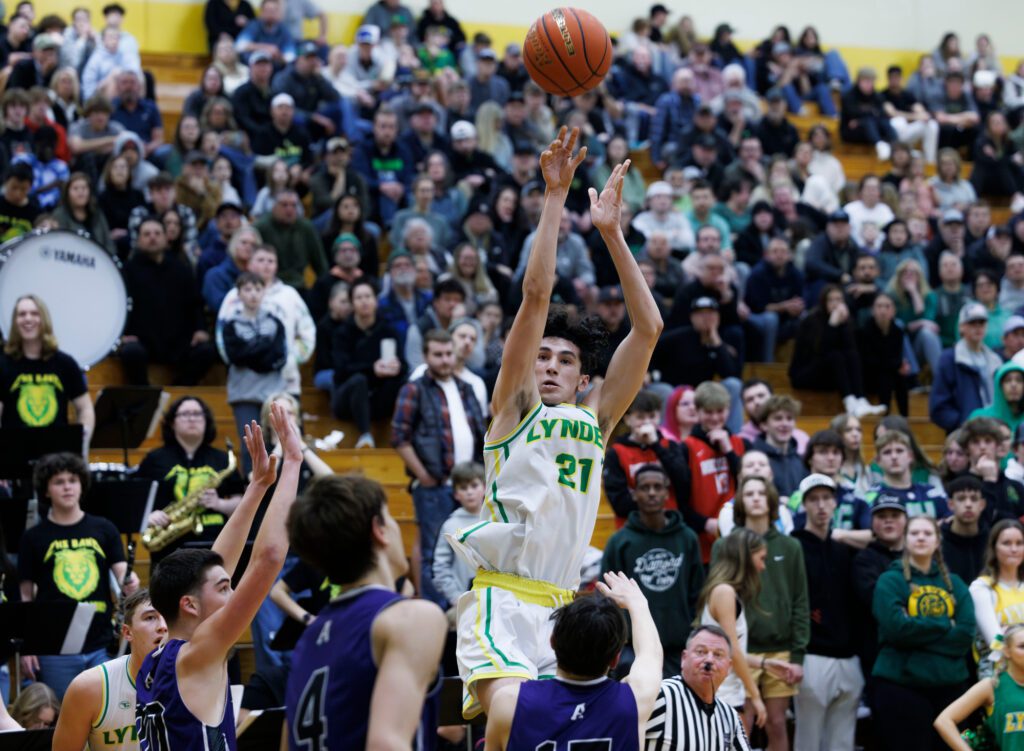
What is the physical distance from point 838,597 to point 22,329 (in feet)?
19.1

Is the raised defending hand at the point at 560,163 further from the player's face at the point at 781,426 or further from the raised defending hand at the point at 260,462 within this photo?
the player's face at the point at 781,426

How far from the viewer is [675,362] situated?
42.8ft

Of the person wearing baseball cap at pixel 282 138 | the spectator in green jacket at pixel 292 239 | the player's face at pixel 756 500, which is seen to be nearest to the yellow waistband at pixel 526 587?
the player's face at pixel 756 500

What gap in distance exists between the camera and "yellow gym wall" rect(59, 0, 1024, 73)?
21219 millimetres

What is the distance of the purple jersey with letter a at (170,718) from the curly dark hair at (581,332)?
1.90 m

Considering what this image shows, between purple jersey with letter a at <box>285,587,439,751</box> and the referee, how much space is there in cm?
245

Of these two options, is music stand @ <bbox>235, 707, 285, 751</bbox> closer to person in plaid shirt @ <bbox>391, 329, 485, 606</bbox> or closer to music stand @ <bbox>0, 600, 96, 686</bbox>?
music stand @ <bbox>0, 600, 96, 686</bbox>

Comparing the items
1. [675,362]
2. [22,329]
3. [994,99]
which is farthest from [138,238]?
[994,99]

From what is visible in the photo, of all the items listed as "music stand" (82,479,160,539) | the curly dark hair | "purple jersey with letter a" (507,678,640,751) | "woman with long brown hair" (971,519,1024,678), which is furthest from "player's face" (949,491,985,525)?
"purple jersey with letter a" (507,678,640,751)

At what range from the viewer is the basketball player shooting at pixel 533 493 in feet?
18.2

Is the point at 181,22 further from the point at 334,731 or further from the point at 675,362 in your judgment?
the point at 334,731

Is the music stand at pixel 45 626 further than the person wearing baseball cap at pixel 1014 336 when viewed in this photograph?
No

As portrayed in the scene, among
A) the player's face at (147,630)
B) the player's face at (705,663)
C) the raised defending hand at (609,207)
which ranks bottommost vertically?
the player's face at (705,663)

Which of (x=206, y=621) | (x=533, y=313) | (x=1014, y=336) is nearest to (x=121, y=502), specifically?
(x=533, y=313)
